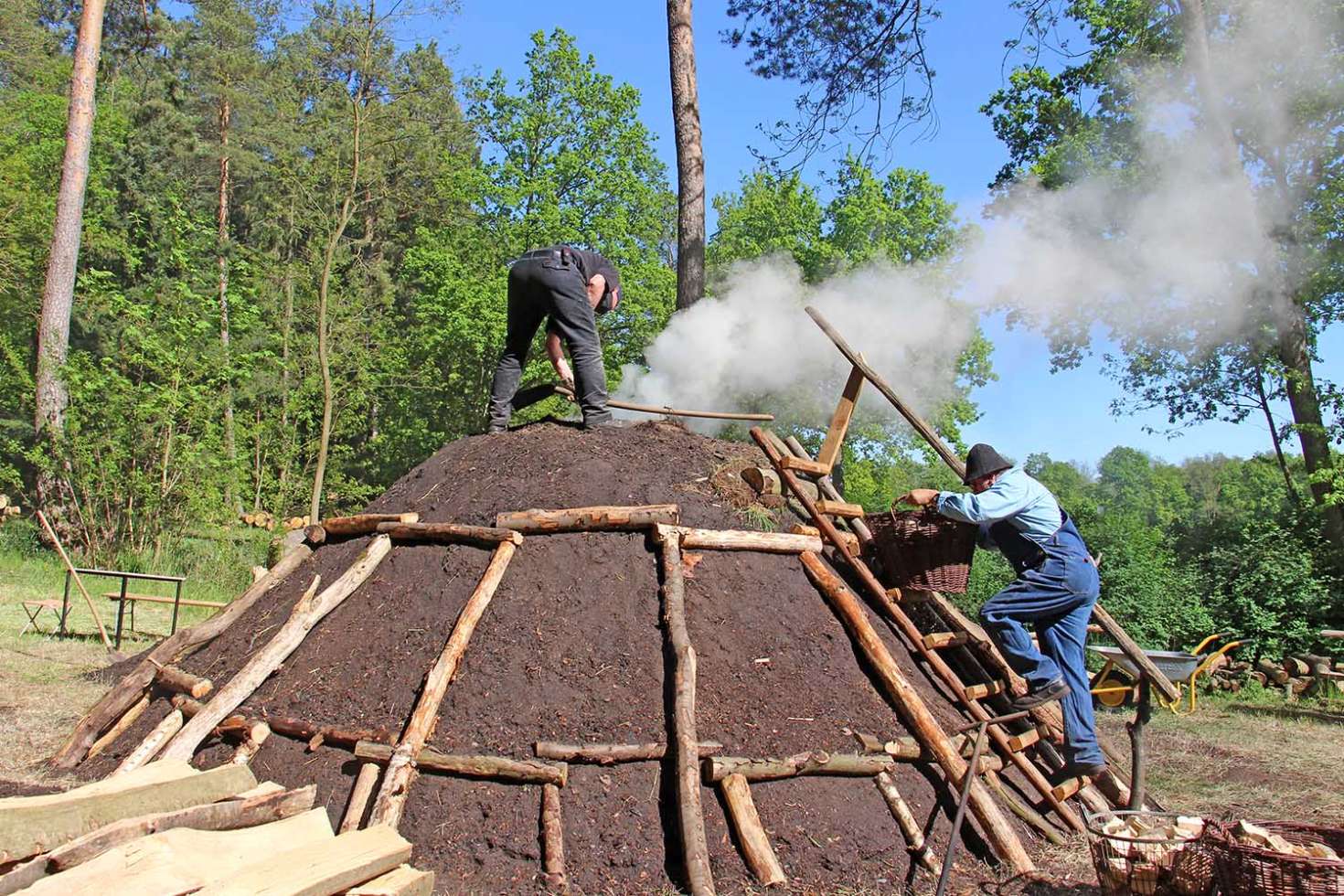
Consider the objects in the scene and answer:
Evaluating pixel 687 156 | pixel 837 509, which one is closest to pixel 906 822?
pixel 837 509

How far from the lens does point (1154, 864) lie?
3715mm

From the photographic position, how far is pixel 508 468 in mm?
6219

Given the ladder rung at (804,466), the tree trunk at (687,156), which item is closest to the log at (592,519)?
the ladder rung at (804,466)

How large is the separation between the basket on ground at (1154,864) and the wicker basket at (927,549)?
1.82 metres

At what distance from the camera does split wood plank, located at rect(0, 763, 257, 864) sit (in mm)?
3621

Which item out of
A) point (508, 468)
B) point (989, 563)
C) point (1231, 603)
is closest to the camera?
point (508, 468)

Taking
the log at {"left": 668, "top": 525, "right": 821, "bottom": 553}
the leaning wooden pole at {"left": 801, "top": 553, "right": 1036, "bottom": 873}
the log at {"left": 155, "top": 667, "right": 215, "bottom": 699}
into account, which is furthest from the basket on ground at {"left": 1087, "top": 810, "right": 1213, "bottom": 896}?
the log at {"left": 155, "top": 667, "right": 215, "bottom": 699}

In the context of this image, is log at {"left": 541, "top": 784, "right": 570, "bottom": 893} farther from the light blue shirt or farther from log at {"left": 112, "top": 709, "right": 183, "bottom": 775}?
the light blue shirt

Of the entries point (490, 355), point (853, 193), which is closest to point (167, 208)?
point (490, 355)

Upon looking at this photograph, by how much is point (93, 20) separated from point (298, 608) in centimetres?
1419

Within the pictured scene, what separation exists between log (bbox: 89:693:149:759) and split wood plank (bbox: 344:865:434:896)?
2.86 meters

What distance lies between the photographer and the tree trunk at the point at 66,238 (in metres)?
15.4

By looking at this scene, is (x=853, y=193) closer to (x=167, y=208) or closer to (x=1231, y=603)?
(x=1231, y=603)

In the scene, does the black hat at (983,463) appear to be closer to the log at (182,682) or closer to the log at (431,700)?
the log at (431,700)
